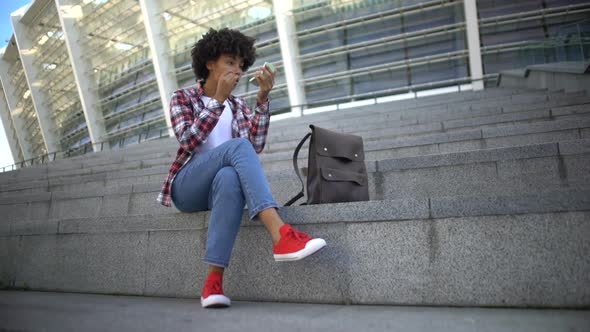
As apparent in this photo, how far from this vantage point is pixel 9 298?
2.96 meters

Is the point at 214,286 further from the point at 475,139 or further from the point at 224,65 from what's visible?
the point at 475,139

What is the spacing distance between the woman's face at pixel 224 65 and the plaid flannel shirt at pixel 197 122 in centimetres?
14

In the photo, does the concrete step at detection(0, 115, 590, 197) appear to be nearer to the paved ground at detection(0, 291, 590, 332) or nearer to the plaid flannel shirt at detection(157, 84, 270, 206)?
the plaid flannel shirt at detection(157, 84, 270, 206)

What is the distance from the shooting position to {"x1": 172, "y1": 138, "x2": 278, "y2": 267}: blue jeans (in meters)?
2.24

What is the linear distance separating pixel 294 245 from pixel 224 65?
130 centimetres

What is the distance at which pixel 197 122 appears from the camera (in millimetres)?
2570

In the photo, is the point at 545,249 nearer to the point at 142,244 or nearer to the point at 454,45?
the point at 142,244

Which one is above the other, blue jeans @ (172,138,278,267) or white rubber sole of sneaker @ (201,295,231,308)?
blue jeans @ (172,138,278,267)

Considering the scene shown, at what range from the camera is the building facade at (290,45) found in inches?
763

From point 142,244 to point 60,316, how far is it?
0.68m

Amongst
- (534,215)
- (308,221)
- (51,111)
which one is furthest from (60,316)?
(51,111)

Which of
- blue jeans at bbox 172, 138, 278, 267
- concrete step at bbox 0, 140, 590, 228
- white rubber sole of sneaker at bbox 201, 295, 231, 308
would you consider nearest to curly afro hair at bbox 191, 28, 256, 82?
blue jeans at bbox 172, 138, 278, 267

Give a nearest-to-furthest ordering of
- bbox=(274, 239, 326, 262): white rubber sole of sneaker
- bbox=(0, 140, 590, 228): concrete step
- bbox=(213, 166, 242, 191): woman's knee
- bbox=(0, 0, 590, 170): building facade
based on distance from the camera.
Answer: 1. bbox=(274, 239, 326, 262): white rubber sole of sneaker
2. bbox=(213, 166, 242, 191): woman's knee
3. bbox=(0, 140, 590, 228): concrete step
4. bbox=(0, 0, 590, 170): building facade

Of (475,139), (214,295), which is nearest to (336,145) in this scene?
(214,295)
